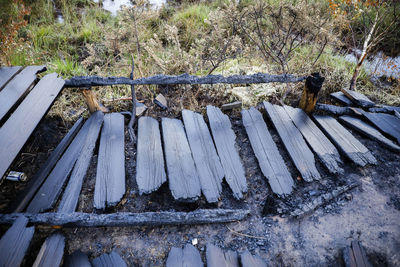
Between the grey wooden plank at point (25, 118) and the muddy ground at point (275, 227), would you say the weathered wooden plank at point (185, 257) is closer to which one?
the muddy ground at point (275, 227)

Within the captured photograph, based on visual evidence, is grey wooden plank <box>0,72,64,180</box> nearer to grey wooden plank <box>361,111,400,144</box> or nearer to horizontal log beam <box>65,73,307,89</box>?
horizontal log beam <box>65,73,307,89</box>

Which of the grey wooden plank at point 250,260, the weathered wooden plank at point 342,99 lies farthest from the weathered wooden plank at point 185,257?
the weathered wooden plank at point 342,99

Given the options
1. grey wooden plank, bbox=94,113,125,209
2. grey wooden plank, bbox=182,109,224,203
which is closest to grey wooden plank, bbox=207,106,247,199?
grey wooden plank, bbox=182,109,224,203

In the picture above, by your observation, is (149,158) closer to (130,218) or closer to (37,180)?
(130,218)

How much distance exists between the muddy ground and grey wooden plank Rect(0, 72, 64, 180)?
119mm

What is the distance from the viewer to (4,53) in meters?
3.96

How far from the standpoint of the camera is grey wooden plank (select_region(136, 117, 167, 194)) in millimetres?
2439

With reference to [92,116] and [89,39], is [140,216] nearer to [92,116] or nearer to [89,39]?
[92,116]

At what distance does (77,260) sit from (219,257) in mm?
1206

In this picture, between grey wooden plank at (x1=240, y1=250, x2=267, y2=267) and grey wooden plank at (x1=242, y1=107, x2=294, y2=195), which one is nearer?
grey wooden plank at (x1=240, y1=250, x2=267, y2=267)

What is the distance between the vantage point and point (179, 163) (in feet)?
8.84

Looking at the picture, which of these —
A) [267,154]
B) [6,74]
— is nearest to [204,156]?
[267,154]

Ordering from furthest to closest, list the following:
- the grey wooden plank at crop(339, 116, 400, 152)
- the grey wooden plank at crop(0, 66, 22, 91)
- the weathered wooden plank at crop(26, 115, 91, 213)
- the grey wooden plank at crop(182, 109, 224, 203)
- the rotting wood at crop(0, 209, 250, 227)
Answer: the grey wooden plank at crop(339, 116, 400, 152) → the grey wooden plank at crop(0, 66, 22, 91) → the grey wooden plank at crop(182, 109, 224, 203) → the weathered wooden plank at crop(26, 115, 91, 213) → the rotting wood at crop(0, 209, 250, 227)

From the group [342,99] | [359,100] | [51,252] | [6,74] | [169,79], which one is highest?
[6,74]
